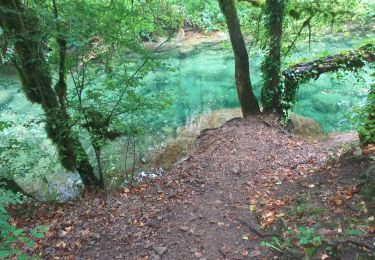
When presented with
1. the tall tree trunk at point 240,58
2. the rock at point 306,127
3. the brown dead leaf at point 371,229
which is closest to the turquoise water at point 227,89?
the rock at point 306,127

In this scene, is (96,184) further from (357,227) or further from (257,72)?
(257,72)

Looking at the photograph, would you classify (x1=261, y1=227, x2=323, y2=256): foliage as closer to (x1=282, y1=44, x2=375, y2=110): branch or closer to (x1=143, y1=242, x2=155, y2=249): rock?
(x1=143, y1=242, x2=155, y2=249): rock

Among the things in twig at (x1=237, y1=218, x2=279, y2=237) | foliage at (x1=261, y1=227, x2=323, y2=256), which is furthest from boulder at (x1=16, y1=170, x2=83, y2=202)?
foliage at (x1=261, y1=227, x2=323, y2=256)

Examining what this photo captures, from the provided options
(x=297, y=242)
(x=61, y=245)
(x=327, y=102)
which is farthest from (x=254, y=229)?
(x=327, y=102)

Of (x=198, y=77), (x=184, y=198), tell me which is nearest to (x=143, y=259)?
(x=184, y=198)

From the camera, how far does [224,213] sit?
6113mm

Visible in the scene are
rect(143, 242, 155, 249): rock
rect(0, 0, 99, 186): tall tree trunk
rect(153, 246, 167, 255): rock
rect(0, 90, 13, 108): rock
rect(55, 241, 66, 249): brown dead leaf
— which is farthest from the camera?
rect(0, 90, 13, 108): rock

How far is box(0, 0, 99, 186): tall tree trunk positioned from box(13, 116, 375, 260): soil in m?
1.39

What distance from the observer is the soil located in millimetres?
4445

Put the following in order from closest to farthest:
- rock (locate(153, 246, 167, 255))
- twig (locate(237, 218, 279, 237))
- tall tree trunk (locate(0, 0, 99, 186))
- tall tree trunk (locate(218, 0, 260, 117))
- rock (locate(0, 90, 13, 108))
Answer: twig (locate(237, 218, 279, 237)), rock (locate(153, 246, 167, 255)), tall tree trunk (locate(0, 0, 99, 186)), tall tree trunk (locate(218, 0, 260, 117)), rock (locate(0, 90, 13, 108))

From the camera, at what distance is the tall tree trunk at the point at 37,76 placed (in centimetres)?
733

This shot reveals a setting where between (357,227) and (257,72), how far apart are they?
1946cm

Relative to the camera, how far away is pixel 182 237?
219 inches

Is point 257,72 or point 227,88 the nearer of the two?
point 227,88
